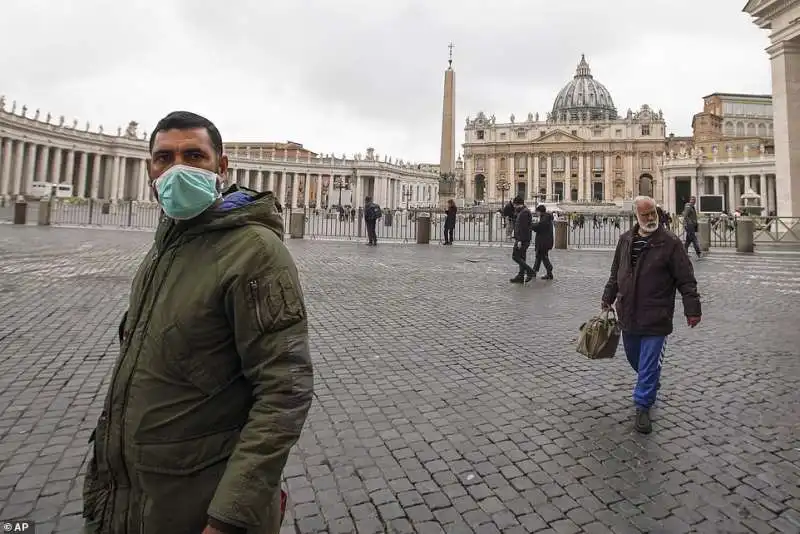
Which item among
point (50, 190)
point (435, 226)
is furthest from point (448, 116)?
point (50, 190)

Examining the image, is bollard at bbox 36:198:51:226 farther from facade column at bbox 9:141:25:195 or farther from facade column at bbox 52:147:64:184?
facade column at bbox 52:147:64:184

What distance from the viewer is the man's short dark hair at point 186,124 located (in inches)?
65.6

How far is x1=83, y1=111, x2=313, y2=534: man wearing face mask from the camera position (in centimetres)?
141

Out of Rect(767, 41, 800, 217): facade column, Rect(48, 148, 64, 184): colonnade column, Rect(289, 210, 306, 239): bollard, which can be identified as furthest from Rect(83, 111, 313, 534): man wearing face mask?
Rect(48, 148, 64, 184): colonnade column

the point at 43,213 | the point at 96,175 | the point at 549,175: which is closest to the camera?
the point at 43,213

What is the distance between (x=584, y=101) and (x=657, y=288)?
4472 inches

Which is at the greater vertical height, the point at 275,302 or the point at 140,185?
the point at 140,185

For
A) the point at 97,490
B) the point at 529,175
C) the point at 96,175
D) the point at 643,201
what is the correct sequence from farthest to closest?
the point at 529,175, the point at 96,175, the point at 643,201, the point at 97,490

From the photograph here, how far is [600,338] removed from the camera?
4027mm

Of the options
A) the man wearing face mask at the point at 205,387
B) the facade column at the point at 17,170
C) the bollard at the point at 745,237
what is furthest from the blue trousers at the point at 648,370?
the facade column at the point at 17,170

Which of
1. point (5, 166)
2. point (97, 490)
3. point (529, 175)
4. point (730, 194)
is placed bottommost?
point (97, 490)

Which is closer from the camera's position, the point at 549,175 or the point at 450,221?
the point at 450,221

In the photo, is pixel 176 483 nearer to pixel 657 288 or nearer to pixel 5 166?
pixel 657 288

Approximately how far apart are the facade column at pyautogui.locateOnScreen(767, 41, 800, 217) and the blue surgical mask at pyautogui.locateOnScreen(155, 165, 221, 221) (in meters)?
26.1
